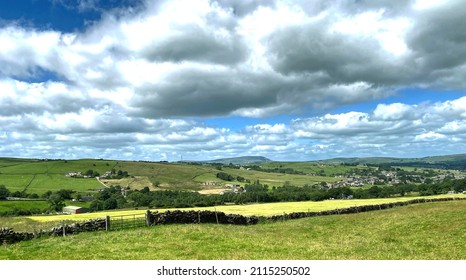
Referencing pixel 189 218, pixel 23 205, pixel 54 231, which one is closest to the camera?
pixel 54 231

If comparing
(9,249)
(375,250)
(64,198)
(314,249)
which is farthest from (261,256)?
(64,198)

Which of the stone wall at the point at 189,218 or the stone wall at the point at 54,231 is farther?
the stone wall at the point at 189,218

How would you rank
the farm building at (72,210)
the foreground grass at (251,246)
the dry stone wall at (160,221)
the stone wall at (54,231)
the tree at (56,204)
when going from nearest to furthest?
the foreground grass at (251,246) < the stone wall at (54,231) < the dry stone wall at (160,221) < the farm building at (72,210) < the tree at (56,204)

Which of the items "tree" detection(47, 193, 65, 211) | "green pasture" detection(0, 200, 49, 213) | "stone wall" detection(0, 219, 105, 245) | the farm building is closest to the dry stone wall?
"stone wall" detection(0, 219, 105, 245)

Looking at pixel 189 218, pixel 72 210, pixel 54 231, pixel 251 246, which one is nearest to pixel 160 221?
pixel 189 218

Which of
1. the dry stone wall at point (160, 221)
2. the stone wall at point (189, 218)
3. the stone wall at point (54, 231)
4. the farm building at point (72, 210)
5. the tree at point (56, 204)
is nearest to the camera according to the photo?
the stone wall at point (54, 231)

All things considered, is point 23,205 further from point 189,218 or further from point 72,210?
Result: point 189,218

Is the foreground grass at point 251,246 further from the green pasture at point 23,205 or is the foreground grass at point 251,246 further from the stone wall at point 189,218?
the green pasture at point 23,205

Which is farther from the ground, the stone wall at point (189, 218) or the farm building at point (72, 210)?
the stone wall at point (189, 218)

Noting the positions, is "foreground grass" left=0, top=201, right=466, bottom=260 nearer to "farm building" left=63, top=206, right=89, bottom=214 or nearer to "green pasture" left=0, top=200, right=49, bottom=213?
"farm building" left=63, top=206, right=89, bottom=214

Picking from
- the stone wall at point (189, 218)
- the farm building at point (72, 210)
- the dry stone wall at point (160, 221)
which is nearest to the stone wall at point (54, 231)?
the dry stone wall at point (160, 221)

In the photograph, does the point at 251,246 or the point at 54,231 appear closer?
the point at 251,246

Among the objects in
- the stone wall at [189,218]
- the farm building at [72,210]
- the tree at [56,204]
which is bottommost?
the farm building at [72,210]
